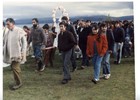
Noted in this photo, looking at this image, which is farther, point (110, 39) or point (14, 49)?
point (110, 39)

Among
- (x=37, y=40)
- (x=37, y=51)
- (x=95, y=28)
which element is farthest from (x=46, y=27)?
(x=95, y=28)

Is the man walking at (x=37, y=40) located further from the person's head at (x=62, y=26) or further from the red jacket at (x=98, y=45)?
the red jacket at (x=98, y=45)

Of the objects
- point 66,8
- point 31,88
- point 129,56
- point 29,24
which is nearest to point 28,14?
point 29,24

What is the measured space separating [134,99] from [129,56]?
50 cm

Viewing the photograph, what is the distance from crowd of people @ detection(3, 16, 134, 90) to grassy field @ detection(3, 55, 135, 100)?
6 centimetres

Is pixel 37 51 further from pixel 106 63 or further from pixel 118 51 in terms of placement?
pixel 118 51

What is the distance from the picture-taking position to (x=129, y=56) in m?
5.11

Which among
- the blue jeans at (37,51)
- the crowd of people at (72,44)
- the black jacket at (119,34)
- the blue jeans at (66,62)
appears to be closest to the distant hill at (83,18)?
the crowd of people at (72,44)

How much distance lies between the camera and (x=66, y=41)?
5098 mm

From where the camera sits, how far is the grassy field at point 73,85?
5016 millimetres

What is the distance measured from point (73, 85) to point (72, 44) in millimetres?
474

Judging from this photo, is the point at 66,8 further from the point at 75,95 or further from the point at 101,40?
the point at 75,95

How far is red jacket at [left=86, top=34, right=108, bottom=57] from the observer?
16.8ft

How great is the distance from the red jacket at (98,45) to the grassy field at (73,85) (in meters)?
0.18
